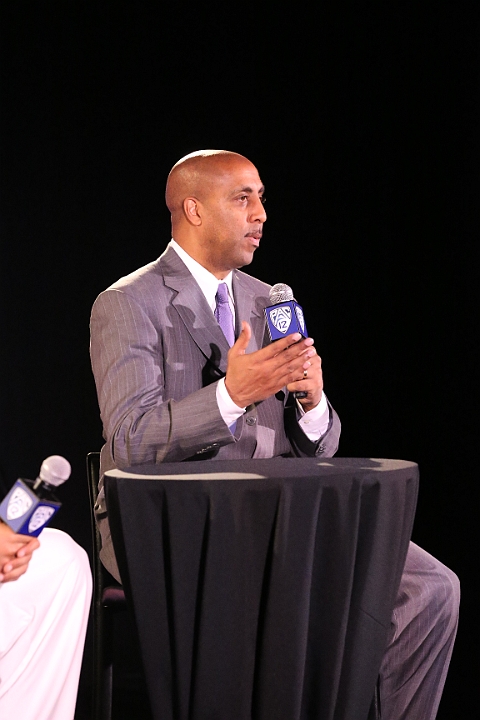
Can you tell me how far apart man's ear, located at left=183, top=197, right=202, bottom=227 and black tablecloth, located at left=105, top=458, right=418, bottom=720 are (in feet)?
3.16

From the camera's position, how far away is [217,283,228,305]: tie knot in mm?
2246

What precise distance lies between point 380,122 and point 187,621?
6.76ft

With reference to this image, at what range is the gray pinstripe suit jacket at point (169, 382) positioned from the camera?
1.81m

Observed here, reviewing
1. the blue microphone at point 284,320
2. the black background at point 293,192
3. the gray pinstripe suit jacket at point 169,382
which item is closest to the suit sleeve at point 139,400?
the gray pinstripe suit jacket at point 169,382

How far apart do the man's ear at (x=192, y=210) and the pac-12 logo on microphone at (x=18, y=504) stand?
1243 millimetres

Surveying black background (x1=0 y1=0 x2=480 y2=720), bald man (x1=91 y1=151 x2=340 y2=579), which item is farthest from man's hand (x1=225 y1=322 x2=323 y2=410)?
black background (x1=0 y1=0 x2=480 y2=720)

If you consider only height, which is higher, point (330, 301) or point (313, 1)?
point (313, 1)

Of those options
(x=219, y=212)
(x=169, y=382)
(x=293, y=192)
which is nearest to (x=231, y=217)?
(x=219, y=212)

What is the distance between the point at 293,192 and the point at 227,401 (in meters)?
1.46

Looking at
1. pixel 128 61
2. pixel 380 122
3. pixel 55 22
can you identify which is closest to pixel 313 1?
pixel 380 122

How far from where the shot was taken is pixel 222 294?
2256 millimetres

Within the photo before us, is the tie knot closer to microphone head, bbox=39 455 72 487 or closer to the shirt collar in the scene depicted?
the shirt collar

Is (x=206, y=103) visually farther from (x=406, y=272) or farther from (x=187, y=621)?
(x=187, y=621)

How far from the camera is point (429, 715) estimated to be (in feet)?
6.08
